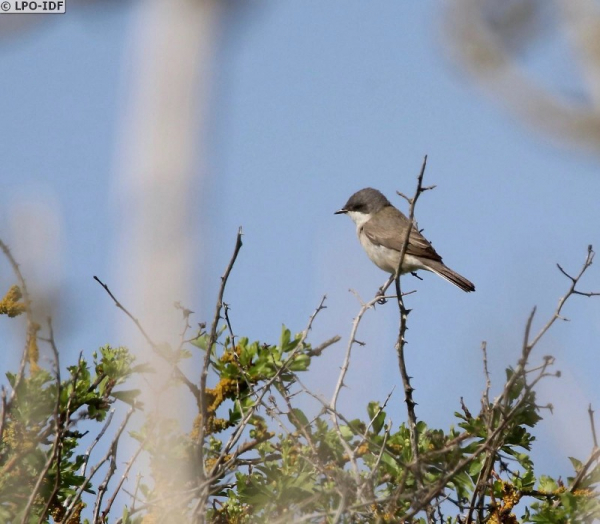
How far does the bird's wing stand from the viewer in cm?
861

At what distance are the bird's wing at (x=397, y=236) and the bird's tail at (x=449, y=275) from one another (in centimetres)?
10

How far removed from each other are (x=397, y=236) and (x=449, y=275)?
1.24 meters

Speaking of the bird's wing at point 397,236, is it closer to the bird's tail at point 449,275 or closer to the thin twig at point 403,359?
the bird's tail at point 449,275

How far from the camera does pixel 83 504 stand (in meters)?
4.25

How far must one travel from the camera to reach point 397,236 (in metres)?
9.36

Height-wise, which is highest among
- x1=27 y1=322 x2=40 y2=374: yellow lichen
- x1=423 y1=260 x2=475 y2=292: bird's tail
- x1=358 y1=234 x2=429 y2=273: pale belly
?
x1=358 y1=234 x2=429 y2=273: pale belly

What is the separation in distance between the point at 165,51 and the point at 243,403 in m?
3.16

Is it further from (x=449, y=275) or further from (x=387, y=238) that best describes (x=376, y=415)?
(x=387, y=238)

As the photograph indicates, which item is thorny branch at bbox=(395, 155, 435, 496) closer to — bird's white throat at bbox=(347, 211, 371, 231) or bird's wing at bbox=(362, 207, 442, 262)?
bird's wing at bbox=(362, 207, 442, 262)

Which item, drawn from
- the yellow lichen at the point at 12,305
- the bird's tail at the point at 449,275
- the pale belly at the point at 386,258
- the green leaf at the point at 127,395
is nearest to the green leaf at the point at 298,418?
the green leaf at the point at 127,395

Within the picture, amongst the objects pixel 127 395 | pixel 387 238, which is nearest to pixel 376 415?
pixel 127 395

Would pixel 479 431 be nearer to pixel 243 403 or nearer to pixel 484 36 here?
pixel 243 403

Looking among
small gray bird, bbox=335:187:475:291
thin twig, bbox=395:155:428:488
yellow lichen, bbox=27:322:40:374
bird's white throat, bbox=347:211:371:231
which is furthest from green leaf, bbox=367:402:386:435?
bird's white throat, bbox=347:211:371:231

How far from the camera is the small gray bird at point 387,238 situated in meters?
8.50
